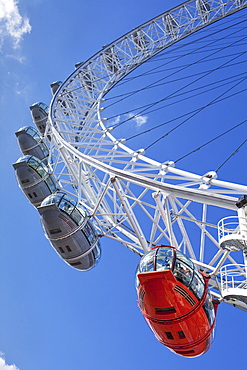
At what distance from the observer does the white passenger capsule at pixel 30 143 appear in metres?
24.1

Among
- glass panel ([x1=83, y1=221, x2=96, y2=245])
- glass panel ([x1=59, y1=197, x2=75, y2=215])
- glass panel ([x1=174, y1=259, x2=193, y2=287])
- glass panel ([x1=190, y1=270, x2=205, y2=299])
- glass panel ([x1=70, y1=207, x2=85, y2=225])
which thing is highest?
glass panel ([x1=59, y1=197, x2=75, y2=215])

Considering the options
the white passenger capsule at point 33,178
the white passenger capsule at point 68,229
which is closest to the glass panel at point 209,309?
the white passenger capsule at point 68,229

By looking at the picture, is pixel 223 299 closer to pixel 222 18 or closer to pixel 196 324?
pixel 196 324

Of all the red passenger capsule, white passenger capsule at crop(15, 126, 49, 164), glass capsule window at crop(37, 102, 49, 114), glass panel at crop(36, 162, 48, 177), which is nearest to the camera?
the red passenger capsule

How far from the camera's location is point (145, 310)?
8.68m

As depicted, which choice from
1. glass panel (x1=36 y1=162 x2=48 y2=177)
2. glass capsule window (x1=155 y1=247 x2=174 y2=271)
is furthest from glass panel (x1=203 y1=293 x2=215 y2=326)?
glass panel (x1=36 y1=162 x2=48 y2=177)

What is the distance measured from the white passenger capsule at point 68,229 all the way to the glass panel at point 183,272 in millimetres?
5850

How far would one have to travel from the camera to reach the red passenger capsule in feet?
27.3

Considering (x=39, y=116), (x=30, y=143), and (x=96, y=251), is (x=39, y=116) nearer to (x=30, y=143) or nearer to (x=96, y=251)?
(x=30, y=143)

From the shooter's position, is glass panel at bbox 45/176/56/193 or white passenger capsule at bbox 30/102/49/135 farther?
white passenger capsule at bbox 30/102/49/135

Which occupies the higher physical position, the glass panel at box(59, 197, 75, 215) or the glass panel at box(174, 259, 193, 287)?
the glass panel at box(59, 197, 75, 215)

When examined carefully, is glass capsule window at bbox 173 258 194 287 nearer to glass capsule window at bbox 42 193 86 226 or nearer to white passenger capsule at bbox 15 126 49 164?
glass capsule window at bbox 42 193 86 226

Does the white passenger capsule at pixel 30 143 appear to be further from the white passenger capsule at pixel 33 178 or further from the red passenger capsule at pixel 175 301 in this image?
the red passenger capsule at pixel 175 301

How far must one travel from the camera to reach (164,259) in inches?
354
